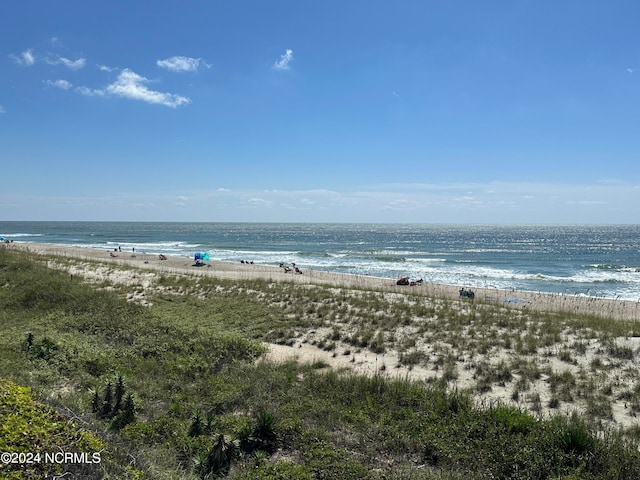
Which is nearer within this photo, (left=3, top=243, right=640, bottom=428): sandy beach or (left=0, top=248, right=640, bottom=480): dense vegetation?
(left=0, top=248, right=640, bottom=480): dense vegetation

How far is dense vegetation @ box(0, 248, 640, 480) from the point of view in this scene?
161 inches

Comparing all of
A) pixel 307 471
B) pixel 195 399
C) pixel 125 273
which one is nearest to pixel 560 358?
pixel 307 471

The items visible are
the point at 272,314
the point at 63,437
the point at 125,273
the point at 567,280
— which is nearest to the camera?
the point at 63,437

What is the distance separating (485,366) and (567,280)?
121 ft

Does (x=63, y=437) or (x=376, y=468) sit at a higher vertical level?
(x=63, y=437)

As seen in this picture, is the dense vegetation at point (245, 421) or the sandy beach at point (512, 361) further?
the sandy beach at point (512, 361)

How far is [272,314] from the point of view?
14.8 meters

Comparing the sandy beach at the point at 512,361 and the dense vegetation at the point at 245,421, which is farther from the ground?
the dense vegetation at the point at 245,421

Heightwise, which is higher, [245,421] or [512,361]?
[245,421]

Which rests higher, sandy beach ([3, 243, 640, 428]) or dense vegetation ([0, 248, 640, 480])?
dense vegetation ([0, 248, 640, 480])

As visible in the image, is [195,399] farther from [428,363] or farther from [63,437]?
[428,363]

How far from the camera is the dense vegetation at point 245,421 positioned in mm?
4086

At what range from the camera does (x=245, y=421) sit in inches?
241

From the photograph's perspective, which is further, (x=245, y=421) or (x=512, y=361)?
(x=512, y=361)
